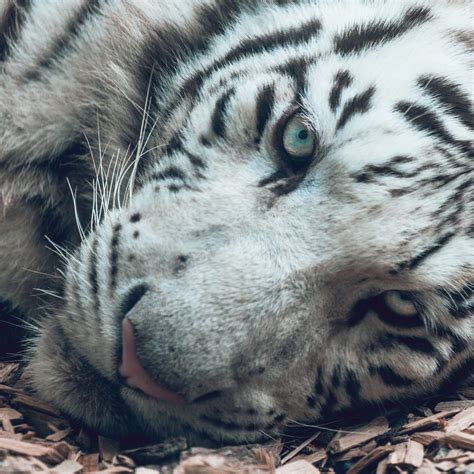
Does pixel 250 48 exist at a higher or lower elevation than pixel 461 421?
higher

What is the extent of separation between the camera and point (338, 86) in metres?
1.95

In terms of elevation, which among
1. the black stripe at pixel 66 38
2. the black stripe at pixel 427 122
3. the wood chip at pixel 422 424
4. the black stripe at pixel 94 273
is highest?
the black stripe at pixel 66 38

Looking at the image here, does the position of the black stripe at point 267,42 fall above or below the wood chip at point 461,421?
above

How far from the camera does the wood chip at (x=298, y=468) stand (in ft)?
5.72

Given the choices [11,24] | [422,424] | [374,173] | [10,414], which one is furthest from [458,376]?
[11,24]

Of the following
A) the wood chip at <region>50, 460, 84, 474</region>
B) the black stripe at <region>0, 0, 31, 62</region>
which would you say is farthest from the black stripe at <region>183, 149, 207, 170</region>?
the wood chip at <region>50, 460, 84, 474</region>

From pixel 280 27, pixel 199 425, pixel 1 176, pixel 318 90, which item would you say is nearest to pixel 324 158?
pixel 318 90

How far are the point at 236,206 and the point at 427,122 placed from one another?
1.52 ft

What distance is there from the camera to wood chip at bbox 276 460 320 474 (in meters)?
1.74

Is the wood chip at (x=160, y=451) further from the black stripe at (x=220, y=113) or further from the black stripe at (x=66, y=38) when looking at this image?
the black stripe at (x=66, y=38)

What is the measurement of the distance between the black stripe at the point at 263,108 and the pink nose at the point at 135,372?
0.54 m

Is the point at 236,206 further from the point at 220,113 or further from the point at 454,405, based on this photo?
the point at 454,405

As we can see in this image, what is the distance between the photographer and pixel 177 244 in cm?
178

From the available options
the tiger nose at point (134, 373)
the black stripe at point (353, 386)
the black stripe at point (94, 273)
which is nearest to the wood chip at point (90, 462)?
the tiger nose at point (134, 373)
